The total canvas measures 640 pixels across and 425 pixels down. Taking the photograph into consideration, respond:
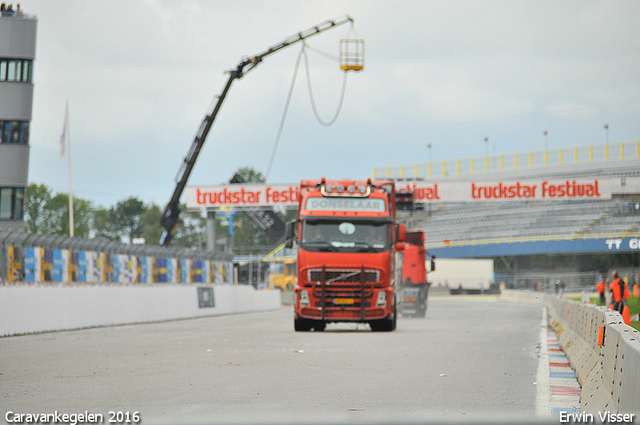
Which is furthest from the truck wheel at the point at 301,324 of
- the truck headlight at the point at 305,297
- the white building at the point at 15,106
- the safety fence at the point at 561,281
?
the safety fence at the point at 561,281

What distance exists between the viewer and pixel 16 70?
40688mm

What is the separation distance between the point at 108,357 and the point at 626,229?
58880 millimetres

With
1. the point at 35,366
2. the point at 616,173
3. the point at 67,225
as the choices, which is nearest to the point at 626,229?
the point at 616,173

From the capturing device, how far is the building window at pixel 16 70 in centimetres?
4053

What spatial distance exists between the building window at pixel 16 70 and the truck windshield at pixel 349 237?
2660 centimetres

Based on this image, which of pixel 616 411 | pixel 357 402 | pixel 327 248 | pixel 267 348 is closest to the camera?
pixel 616 411

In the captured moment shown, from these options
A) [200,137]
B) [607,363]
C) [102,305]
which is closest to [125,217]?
[200,137]

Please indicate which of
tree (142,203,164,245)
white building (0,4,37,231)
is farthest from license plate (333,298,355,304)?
tree (142,203,164,245)

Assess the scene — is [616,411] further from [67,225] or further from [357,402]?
[67,225]

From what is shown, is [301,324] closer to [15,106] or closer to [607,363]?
[607,363]

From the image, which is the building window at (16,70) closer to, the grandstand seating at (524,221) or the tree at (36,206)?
the grandstand seating at (524,221)

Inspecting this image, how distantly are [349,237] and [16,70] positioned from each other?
27.2 metres

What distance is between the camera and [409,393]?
29.0 ft

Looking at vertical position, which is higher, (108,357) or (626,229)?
(626,229)
